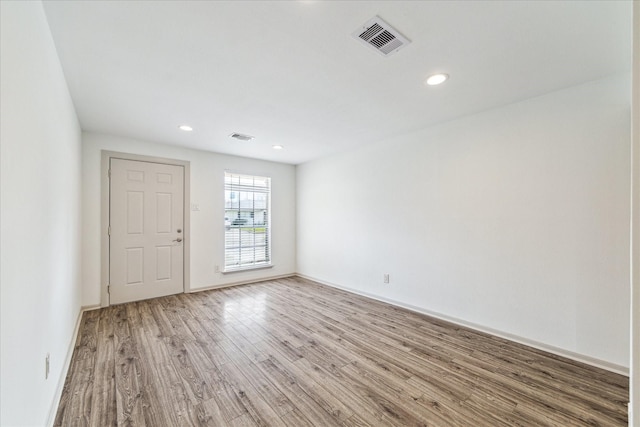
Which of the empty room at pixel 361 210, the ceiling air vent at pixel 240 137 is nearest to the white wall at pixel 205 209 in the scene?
the empty room at pixel 361 210

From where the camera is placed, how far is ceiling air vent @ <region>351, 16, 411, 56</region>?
1642 mm

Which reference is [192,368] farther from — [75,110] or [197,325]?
[75,110]

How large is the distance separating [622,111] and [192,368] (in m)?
4.16

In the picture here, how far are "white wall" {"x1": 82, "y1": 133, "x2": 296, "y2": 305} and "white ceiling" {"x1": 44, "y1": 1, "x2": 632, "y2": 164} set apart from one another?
833 mm

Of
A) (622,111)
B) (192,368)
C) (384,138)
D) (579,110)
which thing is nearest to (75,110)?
(192,368)

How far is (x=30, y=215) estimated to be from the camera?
131 centimetres

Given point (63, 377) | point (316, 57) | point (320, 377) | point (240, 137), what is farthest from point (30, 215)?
point (240, 137)

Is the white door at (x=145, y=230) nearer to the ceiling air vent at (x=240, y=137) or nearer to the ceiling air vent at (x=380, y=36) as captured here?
the ceiling air vent at (x=240, y=137)

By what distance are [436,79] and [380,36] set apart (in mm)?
811

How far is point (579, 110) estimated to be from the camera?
2.35m

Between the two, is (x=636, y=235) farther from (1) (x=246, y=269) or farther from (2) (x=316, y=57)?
(1) (x=246, y=269)

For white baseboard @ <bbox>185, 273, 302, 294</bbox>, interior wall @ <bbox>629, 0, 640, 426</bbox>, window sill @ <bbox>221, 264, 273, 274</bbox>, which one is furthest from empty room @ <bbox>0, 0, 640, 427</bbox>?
window sill @ <bbox>221, 264, 273, 274</bbox>

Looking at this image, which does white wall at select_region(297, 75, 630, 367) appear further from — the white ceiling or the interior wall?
the interior wall

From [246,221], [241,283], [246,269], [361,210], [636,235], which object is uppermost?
[361,210]
